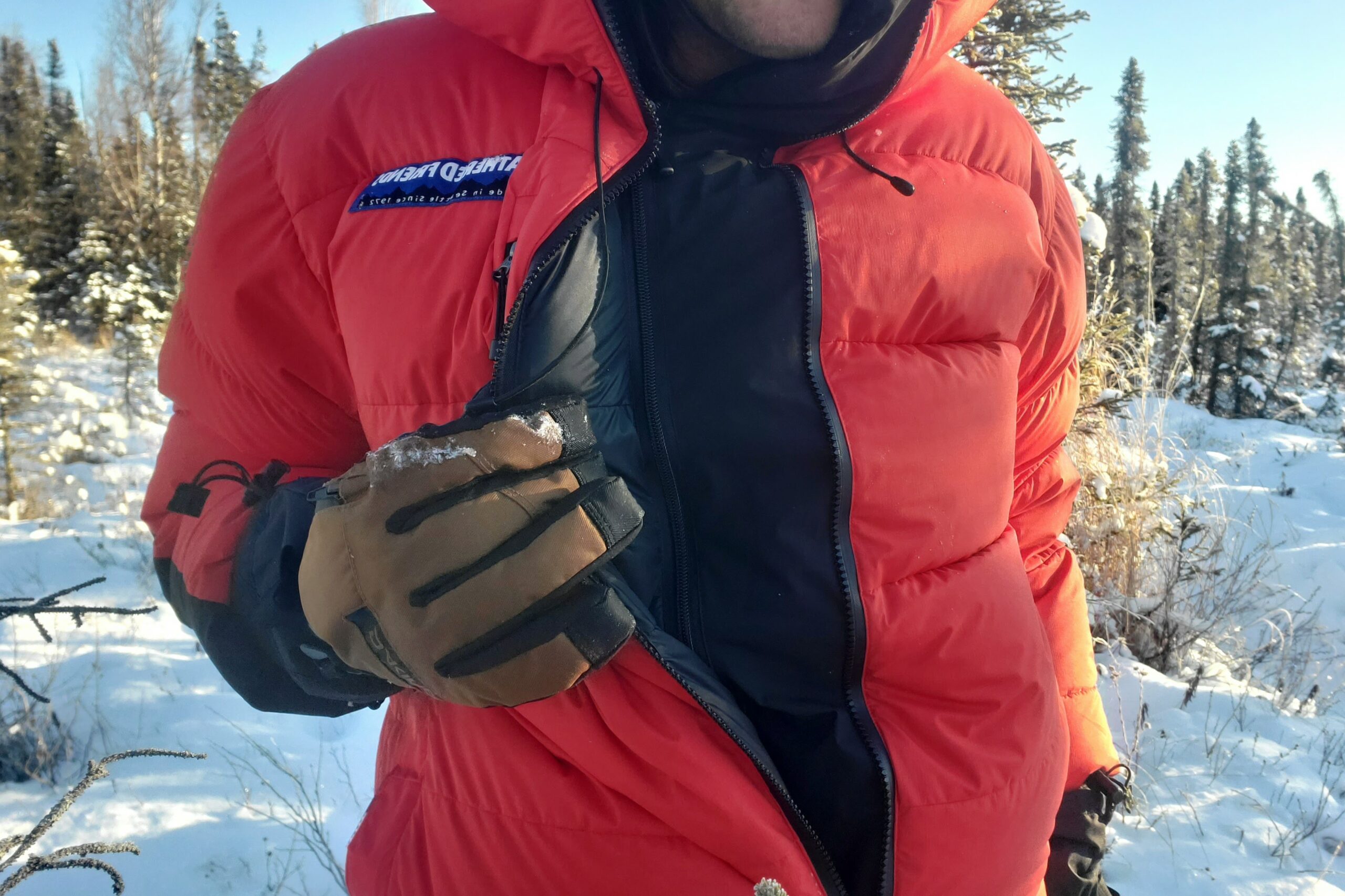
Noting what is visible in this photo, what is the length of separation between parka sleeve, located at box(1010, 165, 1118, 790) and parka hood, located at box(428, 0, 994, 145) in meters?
0.37

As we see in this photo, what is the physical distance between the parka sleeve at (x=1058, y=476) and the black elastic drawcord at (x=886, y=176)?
0.33 metres

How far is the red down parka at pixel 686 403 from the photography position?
2.85 feet

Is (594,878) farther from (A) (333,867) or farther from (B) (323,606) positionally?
(A) (333,867)

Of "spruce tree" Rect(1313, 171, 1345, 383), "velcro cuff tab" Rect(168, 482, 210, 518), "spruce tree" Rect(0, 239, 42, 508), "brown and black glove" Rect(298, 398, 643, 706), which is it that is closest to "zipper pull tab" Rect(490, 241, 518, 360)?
"brown and black glove" Rect(298, 398, 643, 706)

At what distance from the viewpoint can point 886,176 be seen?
1010 millimetres

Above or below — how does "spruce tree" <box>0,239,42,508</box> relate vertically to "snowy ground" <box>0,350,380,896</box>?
below

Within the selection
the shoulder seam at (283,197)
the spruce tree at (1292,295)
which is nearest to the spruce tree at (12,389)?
the shoulder seam at (283,197)

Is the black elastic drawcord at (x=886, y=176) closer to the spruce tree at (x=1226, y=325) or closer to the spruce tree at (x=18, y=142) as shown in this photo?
the spruce tree at (x=18, y=142)

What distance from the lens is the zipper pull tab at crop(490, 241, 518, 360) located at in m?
0.86

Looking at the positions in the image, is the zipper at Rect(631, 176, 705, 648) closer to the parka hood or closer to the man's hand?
the parka hood

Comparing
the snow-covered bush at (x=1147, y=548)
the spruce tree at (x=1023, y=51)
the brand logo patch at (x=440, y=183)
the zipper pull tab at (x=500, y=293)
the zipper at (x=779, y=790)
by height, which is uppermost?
the spruce tree at (x=1023, y=51)

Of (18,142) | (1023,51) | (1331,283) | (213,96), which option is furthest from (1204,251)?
(18,142)

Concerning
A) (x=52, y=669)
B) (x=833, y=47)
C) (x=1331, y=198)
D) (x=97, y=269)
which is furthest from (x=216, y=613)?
(x=1331, y=198)

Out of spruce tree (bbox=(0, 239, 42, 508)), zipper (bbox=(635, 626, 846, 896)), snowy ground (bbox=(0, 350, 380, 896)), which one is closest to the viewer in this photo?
zipper (bbox=(635, 626, 846, 896))
